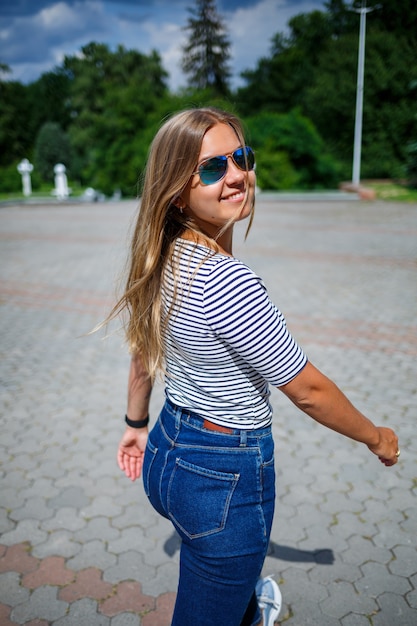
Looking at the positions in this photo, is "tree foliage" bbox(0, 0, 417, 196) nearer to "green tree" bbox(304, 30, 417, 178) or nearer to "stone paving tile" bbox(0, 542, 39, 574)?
"green tree" bbox(304, 30, 417, 178)

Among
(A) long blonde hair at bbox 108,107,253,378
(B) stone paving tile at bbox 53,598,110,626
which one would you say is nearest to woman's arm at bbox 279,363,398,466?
(A) long blonde hair at bbox 108,107,253,378

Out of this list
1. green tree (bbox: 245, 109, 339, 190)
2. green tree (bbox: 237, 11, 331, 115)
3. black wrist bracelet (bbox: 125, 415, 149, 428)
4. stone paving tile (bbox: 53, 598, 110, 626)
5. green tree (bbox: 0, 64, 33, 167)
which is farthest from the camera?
green tree (bbox: 0, 64, 33, 167)

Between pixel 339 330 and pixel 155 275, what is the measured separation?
4836mm

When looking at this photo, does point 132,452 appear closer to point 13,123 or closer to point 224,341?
point 224,341

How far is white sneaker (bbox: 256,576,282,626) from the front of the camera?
203 centimetres

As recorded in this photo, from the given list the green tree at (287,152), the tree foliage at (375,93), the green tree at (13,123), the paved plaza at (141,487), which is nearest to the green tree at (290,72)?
the tree foliage at (375,93)

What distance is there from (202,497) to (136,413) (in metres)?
0.55

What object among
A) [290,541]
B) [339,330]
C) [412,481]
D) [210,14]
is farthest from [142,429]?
[210,14]

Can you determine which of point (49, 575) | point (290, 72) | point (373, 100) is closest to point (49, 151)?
point (290, 72)

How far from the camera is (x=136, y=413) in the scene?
186cm

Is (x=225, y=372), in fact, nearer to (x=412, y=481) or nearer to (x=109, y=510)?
(x=109, y=510)

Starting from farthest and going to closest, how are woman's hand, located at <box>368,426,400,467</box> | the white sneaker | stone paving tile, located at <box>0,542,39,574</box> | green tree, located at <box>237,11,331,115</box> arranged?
green tree, located at <box>237,11,331,115</box> → stone paving tile, located at <box>0,542,39,574</box> → the white sneaker → woman's hand, located at <box>368,426,400,467</box>

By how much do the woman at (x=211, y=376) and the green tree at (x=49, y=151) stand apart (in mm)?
53472

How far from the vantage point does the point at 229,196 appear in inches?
57.0
